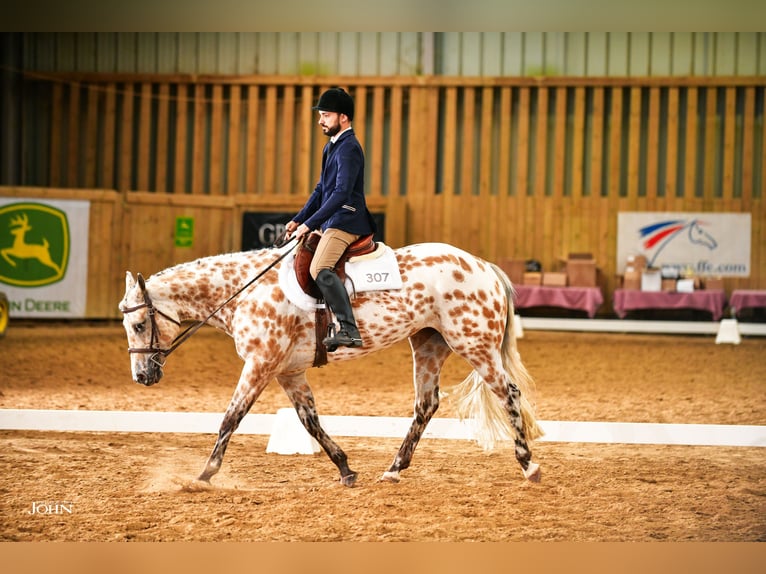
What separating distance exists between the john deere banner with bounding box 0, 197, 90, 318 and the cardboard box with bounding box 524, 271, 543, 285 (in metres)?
6.74

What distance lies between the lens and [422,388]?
3922 mm

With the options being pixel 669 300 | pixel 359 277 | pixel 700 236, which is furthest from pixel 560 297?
pixel 359 277

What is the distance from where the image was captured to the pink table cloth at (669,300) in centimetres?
1262

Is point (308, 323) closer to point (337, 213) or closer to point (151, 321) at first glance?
point (337, 213)

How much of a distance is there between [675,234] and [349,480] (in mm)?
11190

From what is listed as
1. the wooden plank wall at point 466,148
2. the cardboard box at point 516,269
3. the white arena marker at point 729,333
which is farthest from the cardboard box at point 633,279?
the white arena marker at point 729,333

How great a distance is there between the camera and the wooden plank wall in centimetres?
1403

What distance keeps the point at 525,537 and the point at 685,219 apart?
38.2 ft

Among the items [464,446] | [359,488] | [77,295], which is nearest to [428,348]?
[359,488]

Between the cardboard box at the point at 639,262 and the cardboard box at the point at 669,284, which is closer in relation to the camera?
the cardboard box at the point at 669,284

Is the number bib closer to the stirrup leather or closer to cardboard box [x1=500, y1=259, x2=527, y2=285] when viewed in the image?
the stirrup leather

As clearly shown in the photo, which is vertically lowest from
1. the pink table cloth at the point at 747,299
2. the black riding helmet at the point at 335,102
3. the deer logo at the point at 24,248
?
the pink table cloth at the point at 747,299

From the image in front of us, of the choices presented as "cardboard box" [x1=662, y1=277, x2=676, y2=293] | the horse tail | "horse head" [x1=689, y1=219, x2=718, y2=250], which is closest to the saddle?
the horse tail

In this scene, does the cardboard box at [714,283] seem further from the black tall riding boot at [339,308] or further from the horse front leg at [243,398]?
the horse front leg at [243,398]
